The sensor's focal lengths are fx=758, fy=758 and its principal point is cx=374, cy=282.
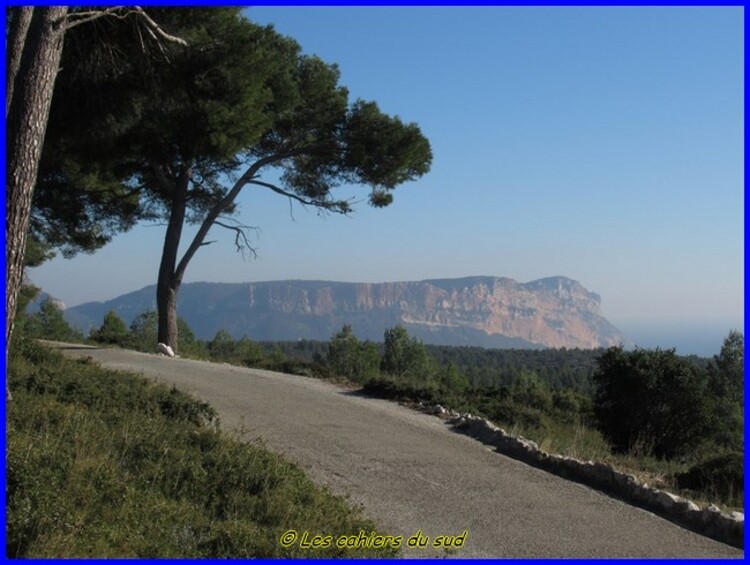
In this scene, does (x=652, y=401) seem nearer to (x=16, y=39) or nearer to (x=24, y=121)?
(x=24, y=121)

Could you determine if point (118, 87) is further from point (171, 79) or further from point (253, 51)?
point (253, 51)

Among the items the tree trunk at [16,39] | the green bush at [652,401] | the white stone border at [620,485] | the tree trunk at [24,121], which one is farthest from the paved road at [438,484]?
the green bush at [652,401]

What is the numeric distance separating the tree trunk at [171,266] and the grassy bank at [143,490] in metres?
10.2

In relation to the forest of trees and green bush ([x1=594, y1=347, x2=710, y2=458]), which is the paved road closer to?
the forest of trees

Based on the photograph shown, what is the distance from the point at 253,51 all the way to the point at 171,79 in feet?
5.81

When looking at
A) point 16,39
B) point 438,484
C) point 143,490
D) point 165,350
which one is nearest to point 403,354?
point 165,350

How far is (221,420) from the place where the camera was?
9500 mm

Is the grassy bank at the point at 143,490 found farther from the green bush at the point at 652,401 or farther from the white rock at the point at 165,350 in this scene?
the green bush at the point at 652,401

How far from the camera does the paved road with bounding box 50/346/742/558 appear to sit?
5.92m

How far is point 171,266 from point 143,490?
13.6 metres

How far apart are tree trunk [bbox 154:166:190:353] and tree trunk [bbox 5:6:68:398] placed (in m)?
11.0

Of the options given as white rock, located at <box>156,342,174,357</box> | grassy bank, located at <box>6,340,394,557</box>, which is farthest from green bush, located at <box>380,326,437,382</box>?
grassy bank, located at <box>6,340,394,557</box>

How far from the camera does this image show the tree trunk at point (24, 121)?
6.66 meters

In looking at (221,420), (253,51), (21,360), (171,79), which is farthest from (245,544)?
(253,51)
